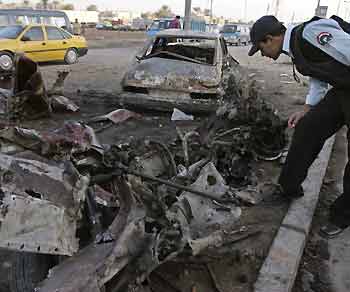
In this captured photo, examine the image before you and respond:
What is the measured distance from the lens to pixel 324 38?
2.97 m

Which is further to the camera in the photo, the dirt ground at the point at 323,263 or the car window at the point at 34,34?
the car window at the point at 34,34

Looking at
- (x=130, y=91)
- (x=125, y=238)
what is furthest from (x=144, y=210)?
(x=130, y=91)

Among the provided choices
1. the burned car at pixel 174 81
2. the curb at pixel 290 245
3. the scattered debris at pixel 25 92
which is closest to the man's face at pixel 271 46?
the curb at pixel 290 245

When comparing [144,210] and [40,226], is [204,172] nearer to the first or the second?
[144,210]

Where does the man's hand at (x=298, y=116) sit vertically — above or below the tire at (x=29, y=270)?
above

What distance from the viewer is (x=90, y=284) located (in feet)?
6.73

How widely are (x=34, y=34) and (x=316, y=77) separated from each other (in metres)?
13.4

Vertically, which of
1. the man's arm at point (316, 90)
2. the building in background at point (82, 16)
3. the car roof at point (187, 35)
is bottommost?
the building in background at point (82, 16)

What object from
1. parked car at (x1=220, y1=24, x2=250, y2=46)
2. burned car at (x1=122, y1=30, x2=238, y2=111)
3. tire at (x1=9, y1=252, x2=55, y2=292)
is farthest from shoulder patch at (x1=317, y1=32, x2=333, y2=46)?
parked car at (x1=220, y1=24, x2=250, y2=46)

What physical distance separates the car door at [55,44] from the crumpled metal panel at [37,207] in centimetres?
1387

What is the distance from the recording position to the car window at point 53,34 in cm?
1523

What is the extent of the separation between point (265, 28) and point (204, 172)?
1210 mm

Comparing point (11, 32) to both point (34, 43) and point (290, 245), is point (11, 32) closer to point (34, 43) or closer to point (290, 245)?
point (34, 43)

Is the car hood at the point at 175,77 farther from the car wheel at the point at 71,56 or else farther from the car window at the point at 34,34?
the car wheel at the point at 71,56
